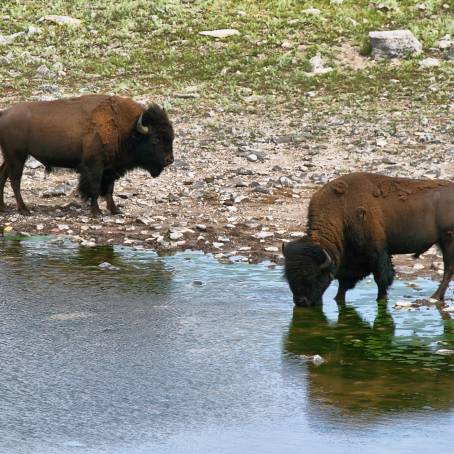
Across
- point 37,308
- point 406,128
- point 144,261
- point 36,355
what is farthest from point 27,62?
point 36,355

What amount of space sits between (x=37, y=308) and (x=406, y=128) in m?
9.92

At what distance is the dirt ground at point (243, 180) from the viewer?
48.8 ft

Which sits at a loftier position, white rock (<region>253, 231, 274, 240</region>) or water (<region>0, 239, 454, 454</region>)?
water (<region>0, 239, 454, 454</region>)

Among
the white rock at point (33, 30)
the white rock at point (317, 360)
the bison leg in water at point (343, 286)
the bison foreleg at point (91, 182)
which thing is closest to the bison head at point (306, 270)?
the bison leg in water at point (343, 286)

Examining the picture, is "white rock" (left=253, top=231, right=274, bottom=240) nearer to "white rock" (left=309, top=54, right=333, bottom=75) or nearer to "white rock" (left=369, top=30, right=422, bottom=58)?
"white rock" (left=309, top=54, right=333, bottom=75)

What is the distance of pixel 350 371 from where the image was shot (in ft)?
32.0

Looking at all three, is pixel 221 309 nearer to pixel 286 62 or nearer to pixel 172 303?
pixel 172 303

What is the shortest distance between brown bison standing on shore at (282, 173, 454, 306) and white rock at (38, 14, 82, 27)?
15568 mm

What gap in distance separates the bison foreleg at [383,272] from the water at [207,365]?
7.6 inches

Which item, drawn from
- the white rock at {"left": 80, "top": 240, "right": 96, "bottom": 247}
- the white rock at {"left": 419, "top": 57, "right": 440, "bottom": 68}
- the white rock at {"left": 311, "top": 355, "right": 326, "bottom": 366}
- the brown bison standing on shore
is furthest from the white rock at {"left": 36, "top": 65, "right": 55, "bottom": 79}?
the white rock at {"left": 311, "top": 355, "right": 326, "bottom": 366}

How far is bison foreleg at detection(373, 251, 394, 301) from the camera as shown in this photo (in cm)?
1186

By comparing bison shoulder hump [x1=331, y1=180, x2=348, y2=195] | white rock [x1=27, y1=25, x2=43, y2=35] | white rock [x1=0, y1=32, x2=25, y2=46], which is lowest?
white rock [x1=0, y1=32, x2=25, y2=46]

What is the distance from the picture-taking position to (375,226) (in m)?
12.0

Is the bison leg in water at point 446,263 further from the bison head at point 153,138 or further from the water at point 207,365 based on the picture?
the bison head at point 153,138
